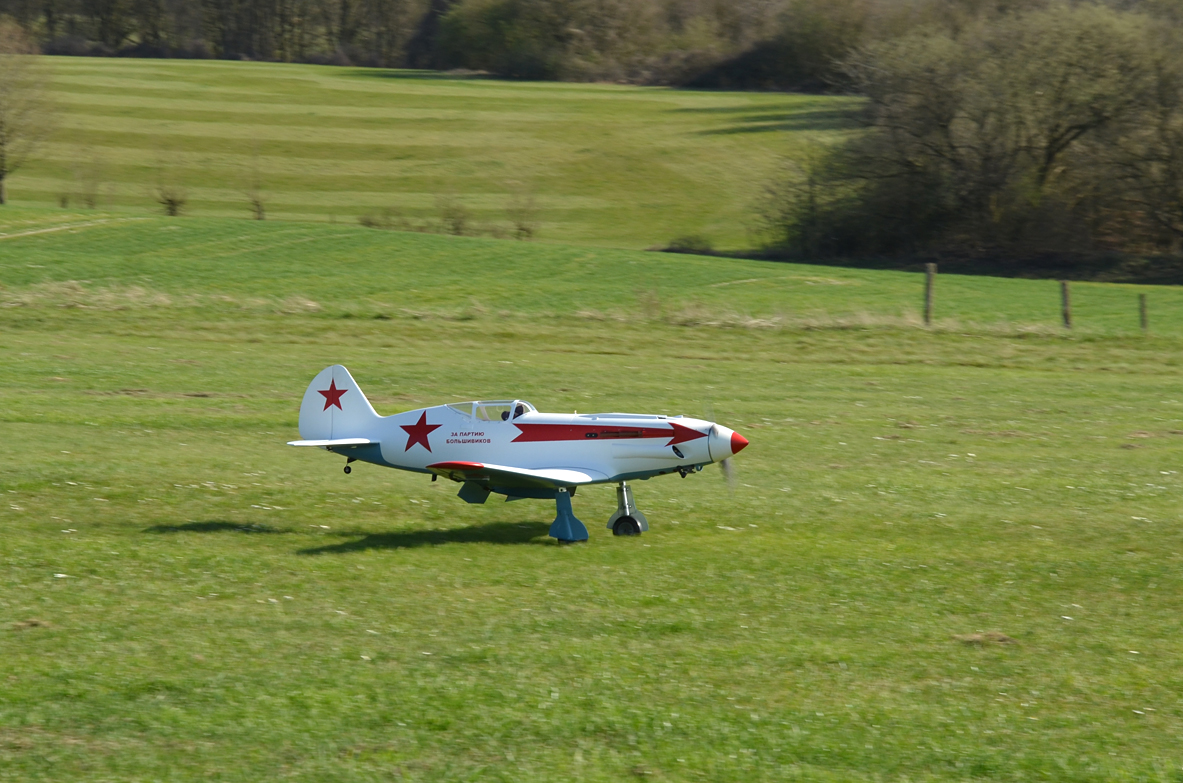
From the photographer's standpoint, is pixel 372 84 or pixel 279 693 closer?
pixel 279 693

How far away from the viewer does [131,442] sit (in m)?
18.3

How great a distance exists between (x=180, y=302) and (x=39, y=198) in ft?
109

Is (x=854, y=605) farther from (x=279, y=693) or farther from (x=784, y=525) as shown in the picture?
(x=279, y=693)

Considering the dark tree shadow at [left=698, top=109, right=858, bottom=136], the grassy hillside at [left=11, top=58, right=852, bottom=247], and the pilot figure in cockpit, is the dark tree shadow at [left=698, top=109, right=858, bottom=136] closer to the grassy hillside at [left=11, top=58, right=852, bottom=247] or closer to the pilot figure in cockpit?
the grassy hillside at [left=11, top=58, right=852, bottom=247]

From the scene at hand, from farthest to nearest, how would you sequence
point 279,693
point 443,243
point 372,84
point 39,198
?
point 372,84
point 39,198
point 443,243
point 279,693

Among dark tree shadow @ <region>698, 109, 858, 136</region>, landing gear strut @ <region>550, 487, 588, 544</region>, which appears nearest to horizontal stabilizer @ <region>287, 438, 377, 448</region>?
landing gear strut @ <region>550, 487, 588, 544</region>

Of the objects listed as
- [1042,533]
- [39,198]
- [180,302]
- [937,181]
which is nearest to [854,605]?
[1042,533]

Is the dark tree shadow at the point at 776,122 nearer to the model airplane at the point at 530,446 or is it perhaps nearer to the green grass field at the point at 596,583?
the green grass field at the point at 596,583

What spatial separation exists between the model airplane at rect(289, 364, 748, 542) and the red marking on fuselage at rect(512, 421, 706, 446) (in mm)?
12

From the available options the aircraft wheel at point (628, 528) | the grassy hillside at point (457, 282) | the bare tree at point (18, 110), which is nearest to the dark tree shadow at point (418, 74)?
the bare tree at point (18, 110)

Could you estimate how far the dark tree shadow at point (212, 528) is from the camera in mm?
13477

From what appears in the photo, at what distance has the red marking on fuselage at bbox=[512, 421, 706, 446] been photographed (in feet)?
44.3

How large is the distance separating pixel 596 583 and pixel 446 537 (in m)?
2.62

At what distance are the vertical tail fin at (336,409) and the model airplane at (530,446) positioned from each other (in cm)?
1
